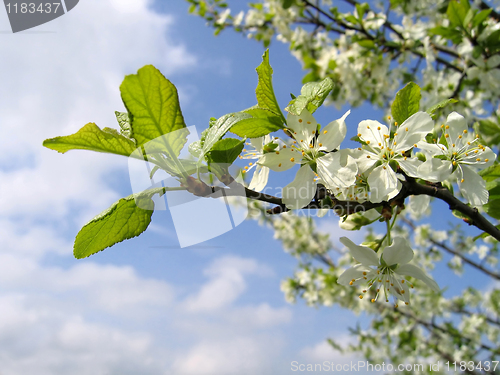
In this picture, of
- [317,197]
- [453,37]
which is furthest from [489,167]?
[453,37]

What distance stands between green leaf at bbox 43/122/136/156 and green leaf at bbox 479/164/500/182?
1.15m

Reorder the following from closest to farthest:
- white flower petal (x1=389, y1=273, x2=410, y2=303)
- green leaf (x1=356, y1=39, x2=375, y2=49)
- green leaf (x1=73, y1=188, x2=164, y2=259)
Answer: green leaf (x1=73, y1=188, x2=164, y2=259), white flower petal (x1=389, y1=273, x2=410, y2=303), green leaf (x1=356, y1=39, x2=375, y2=49)

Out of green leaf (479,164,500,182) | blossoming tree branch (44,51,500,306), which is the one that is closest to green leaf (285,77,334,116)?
blossoming tree branch (44,51,500,306)

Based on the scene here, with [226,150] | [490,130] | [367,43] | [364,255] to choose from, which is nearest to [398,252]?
[364,255]

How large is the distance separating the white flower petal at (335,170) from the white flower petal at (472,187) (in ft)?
1.39

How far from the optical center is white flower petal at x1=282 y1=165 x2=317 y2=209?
2.75ft

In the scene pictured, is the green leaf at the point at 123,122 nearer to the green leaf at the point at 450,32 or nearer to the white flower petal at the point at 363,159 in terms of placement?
the white flower petal at the point at 363,159

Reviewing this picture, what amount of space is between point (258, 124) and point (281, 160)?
0.12 metres

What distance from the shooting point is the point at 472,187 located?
1.03 metres

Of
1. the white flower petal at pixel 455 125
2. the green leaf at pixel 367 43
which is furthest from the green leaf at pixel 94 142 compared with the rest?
the green leaf at pixel 367 43

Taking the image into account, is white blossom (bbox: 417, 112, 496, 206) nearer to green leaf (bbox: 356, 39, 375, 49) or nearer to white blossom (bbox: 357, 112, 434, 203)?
white blossom (bbox: 357, 112, 434, 203)

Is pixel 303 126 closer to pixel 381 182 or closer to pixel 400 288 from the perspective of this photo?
pixel 381 182

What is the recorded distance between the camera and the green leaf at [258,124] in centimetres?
85


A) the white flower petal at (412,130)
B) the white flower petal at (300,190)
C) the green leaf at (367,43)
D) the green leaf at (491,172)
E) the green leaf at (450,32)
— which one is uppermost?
the green leaf at (367,43)
